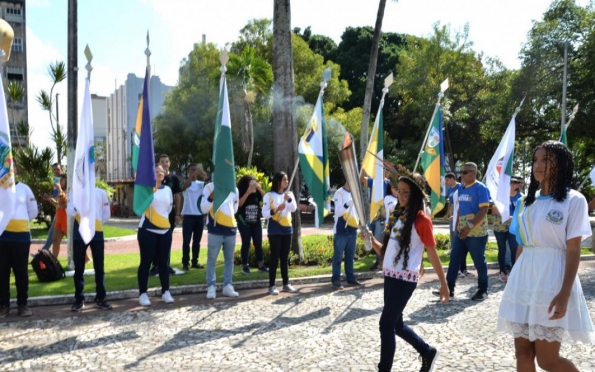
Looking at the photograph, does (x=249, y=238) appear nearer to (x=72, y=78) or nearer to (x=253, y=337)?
(x=72, y=78)

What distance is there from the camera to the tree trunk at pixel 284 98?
1201 centimetres

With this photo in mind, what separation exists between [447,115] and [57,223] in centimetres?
2787

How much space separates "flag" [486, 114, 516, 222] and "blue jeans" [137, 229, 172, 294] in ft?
17.6

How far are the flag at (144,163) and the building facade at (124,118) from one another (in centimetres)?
4159

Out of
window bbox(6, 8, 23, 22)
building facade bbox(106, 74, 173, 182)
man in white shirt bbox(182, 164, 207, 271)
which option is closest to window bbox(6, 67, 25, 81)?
window bbox(6, 8, 23, 22)

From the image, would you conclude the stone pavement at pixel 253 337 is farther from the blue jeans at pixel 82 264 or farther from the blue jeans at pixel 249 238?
the blue jeans at pixel 249 238

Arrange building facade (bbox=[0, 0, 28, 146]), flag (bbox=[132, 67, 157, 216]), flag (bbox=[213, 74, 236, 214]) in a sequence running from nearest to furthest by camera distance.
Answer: flag (bbox=[132, 67, 157, 216]) < flag (bbox=[213, 74, 236, 214]) < building facade (bbox=[0, 0, 28, 146])

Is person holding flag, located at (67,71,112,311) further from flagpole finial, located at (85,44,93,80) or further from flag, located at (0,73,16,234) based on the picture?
flag, located at (0,73,16,234)

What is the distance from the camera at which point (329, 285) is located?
1016 centimetres

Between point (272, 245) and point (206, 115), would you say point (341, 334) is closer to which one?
point (272, 245)

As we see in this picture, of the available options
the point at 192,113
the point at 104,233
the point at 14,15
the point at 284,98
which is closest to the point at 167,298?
the point at 284,98

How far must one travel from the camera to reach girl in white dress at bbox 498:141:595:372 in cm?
368

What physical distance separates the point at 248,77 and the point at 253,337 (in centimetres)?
2600

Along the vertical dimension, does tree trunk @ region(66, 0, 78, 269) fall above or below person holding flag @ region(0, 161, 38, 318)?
above
